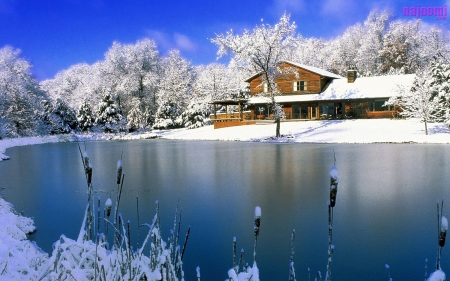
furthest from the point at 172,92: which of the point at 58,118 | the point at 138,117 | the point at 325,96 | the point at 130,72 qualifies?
the point at 325,96

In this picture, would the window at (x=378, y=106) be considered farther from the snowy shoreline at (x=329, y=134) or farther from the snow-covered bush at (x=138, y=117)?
the snow-covered bush at (x=138, y=117)

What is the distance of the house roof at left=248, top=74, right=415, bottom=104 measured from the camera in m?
39.8

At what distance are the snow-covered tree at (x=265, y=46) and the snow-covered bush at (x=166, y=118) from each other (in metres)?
19.0

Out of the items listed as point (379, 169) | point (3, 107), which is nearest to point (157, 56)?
point (3, 107)

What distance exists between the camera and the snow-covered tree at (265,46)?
33.0 m

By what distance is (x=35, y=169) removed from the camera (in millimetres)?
16750

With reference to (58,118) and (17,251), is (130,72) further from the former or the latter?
(17,251)

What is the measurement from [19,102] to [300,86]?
3069 centimetres

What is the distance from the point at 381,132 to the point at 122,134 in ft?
103

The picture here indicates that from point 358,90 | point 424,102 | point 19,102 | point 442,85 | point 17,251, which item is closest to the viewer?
point 17,251

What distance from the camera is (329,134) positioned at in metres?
31.5

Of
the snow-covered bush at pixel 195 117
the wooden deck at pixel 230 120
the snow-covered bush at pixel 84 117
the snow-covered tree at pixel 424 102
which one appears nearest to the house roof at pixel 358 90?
the wooden deck at pixel 230 120

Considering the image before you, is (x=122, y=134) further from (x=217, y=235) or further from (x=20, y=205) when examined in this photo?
(x=217, y=235)

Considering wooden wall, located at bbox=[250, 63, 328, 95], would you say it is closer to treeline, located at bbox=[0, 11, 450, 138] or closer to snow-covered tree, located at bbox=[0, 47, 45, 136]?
treeline, located at bbox=[0, 11, 450, 138]
